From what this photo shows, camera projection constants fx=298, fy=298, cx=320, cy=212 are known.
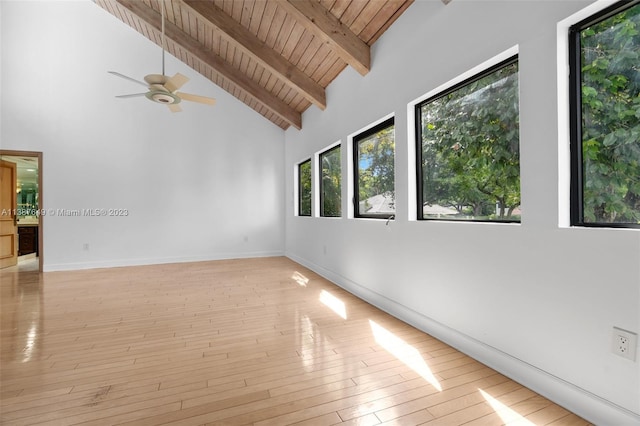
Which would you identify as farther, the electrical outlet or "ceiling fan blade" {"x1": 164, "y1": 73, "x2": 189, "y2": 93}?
"ceiling fan blade" {"x1": 164, "y1": 73, "x2": 189, "y2": 93}

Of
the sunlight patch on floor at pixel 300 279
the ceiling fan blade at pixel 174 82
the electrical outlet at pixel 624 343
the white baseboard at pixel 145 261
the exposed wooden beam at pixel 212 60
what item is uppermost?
the exposed wooden beam at pixel 212 60

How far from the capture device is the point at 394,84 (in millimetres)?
2979

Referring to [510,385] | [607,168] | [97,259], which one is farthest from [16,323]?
[607,168]

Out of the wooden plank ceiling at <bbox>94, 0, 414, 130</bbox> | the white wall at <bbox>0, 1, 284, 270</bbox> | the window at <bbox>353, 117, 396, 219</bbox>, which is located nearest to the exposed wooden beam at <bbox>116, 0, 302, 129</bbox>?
the wooden plank ceiling at <bbox>94, 0, 414, 130</bbox>

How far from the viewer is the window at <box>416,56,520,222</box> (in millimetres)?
2008

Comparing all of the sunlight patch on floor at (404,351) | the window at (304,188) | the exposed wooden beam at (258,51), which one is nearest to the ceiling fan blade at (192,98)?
the exposed wooden beam at (258,51)

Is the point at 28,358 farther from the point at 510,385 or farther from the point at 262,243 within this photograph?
the point at 262,243

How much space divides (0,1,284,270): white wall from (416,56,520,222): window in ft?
15.2

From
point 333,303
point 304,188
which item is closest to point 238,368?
point 333,303

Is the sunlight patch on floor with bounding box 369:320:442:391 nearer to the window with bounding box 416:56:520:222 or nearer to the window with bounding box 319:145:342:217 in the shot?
the window with bounding box 416:56:520:222

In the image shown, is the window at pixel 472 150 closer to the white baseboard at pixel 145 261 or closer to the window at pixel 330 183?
the window at pixel 330 183

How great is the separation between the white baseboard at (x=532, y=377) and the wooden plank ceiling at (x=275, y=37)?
276cm

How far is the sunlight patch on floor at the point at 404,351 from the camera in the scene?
→ 1931 mm

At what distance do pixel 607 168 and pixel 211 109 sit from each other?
6.38 m
